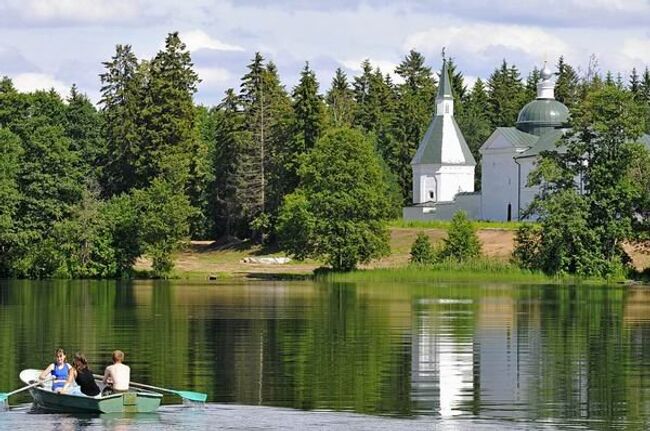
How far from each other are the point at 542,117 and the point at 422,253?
97.5 feet

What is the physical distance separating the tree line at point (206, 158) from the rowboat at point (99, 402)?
202ft

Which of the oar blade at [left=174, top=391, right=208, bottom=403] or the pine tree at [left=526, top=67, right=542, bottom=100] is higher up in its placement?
the pine tree at [left=526, top=67, right=542, bottom=100]

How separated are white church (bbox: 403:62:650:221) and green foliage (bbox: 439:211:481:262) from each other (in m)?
Answer: 20.0

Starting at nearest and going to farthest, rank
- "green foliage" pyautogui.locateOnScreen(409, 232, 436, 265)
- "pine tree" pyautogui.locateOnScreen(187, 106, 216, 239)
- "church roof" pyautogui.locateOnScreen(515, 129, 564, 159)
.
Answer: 1. "green foliage" pyautogui.locateOnScreen(409, 232, 436, 265)
2. "church roof" pyautogui.locateOnScreen(515, 129, 564, 159)
3. "pine tree" pyautogui.locateOnScreen(187, 106, 216, 239)

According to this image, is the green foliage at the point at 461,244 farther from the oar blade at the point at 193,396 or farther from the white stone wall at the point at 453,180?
the oar blade at the point at 193,396

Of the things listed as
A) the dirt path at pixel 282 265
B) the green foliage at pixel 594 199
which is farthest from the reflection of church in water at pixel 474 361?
the dirt path at pixel 282 265

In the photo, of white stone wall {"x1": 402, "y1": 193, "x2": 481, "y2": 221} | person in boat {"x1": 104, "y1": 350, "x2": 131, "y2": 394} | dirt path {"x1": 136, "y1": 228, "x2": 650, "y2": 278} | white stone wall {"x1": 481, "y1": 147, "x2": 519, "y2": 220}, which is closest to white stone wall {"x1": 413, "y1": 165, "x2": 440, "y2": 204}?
white stone wall {"x1": 402, "y1": 193, "x2": 481, "y2": 221}

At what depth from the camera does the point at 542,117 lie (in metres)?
119

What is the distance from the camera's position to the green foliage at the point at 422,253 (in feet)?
303

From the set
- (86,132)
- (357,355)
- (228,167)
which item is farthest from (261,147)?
(357,355)

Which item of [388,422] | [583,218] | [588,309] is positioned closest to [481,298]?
[588,309]

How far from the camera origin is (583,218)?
87438 millimetres

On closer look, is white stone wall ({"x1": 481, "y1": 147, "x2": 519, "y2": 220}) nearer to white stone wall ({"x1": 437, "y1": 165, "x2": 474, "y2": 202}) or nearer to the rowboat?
white stone wall ({"x1": 437, "y1": 165, "x2": 474, "y2": 202})

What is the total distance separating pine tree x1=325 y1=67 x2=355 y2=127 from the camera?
13150 centimetres
